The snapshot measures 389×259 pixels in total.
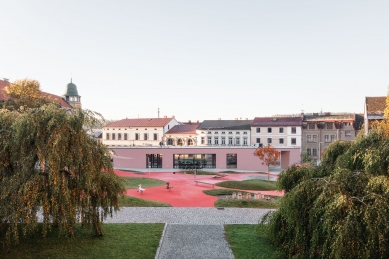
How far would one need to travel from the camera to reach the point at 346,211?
6961 millimetres

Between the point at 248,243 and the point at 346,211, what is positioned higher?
the point at 346,211

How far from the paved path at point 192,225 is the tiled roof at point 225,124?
34400 mm

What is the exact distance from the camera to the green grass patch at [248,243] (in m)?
10.4

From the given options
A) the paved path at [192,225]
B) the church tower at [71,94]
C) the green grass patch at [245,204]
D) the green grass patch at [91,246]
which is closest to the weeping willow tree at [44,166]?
the green grass patch at [91,246]

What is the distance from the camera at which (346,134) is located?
→ 163ft

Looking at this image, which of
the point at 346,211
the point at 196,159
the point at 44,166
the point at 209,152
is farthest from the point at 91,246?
the point at 196,159

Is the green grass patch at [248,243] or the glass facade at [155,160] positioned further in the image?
the glass facade at [155,160]

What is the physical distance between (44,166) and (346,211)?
29.8 ft

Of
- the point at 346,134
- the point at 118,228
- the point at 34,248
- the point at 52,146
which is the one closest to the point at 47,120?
the point at 52,146

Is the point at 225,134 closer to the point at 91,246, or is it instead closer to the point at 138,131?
the point at 138,131

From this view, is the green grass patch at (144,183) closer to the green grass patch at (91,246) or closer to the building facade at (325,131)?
the green grass patch at (91,246)

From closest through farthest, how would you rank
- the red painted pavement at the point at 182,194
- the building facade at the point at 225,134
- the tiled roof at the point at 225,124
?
the red painted pavement at the point at 182,194, the building facade at the point at 225,134, the tiled roof at the point at 225,124

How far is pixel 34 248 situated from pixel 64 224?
2689mm

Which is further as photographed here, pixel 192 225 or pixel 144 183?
pixel 144 183
